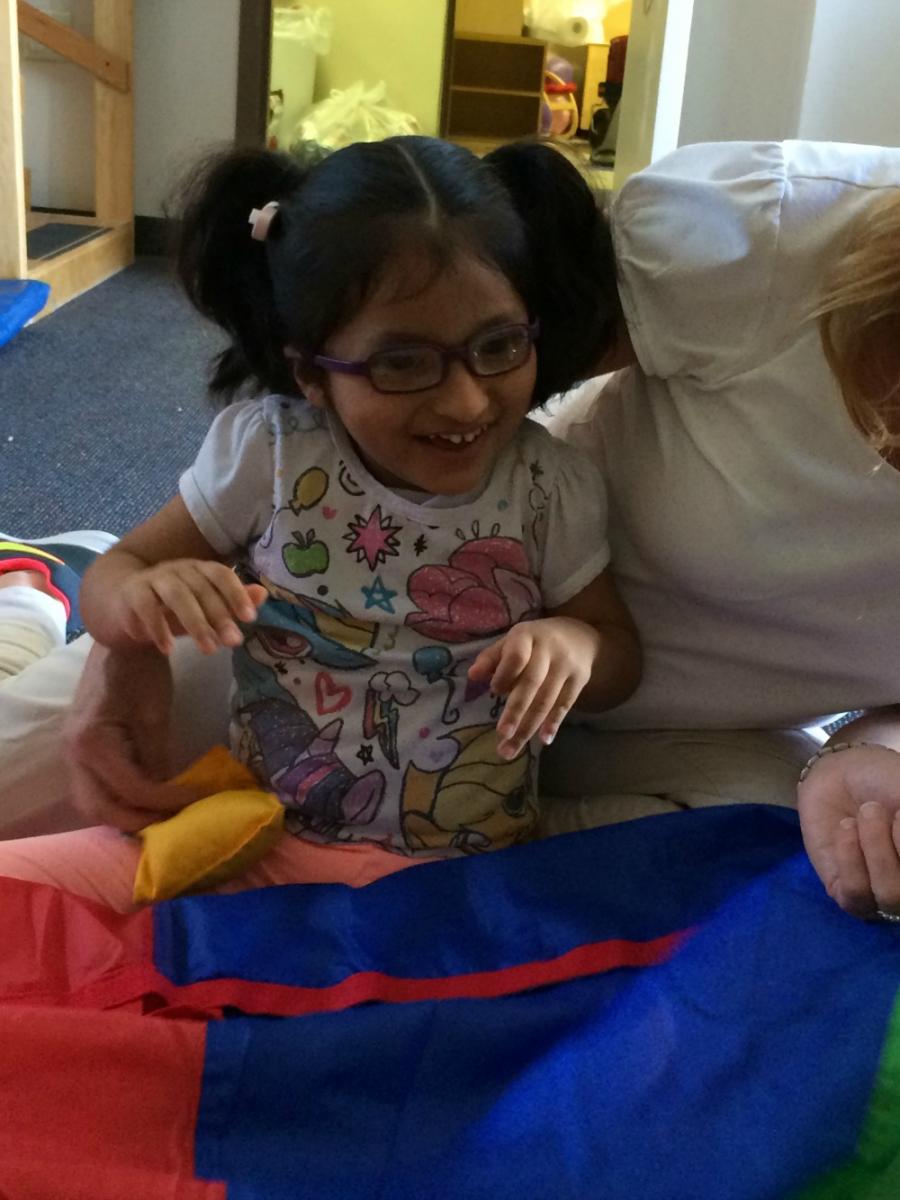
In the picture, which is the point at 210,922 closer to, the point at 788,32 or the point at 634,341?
the point at 634,341

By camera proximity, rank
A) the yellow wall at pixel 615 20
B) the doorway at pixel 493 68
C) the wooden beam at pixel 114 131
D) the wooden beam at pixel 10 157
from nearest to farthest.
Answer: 1. the doorway at pixel 493 68
2. the wooden beam at pixel 10 157
3. the wooden beam at pixel 114 131
4. the yellow wall at pixel 615 20

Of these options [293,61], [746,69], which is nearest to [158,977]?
[746,69]

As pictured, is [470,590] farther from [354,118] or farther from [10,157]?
[354,118]

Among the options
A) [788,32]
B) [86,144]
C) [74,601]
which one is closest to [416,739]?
[74,601]

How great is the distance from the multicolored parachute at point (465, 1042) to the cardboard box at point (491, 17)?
179 inches

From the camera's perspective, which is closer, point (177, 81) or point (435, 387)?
point (435, 387)

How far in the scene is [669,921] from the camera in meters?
0.62

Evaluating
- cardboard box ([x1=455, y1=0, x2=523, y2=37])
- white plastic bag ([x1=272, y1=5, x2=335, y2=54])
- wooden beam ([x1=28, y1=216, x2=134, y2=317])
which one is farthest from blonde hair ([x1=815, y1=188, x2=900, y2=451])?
cardboard box ([x1=455, y1=0, x2=523, y2=37])

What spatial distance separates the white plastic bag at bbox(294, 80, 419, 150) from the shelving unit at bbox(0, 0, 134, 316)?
→ 21.4 inches

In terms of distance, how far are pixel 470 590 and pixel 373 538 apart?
66 millimetres

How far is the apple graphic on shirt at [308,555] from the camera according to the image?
0.75m

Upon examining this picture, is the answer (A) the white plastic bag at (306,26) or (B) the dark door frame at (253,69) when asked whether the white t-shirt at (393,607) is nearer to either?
(B) the dark door frame at (253,69)

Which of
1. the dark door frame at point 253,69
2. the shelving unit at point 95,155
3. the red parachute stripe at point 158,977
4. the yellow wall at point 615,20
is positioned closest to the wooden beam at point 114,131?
the shelving unit at point 95,155

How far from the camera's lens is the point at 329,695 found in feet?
2.48
